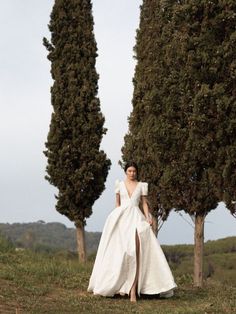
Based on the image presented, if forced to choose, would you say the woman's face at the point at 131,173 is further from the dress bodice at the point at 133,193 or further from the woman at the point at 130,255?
the dress bodice at the point at 133,193

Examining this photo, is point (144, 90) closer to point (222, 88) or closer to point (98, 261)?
point (222, 88)

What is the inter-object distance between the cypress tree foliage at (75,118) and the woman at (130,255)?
14.8m

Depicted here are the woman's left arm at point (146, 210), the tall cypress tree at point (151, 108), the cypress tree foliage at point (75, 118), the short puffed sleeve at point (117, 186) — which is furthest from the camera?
the cypress tree foliage at point (75, 118)

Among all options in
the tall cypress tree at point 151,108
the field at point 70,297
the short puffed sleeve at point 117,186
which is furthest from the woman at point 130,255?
the tall cypress tree at point 151,108

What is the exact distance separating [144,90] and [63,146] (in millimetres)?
4549

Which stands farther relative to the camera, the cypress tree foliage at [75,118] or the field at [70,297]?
the cypress tree foliage at [75,118]

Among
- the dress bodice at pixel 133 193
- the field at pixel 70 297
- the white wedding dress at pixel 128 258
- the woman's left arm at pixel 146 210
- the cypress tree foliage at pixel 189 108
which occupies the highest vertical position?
the cypress tree foliage at pixel 189 108

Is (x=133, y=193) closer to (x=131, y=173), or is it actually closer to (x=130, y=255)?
(x=131, y=173)

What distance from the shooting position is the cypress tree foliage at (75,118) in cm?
2566

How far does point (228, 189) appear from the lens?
1775 centimetres

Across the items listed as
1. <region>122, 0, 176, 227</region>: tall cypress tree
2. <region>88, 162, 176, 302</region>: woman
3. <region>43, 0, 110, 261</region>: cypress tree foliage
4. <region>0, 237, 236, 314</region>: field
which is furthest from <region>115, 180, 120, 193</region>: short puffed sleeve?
<region>43, 0, 110, 261</region>: cypress tree foliage

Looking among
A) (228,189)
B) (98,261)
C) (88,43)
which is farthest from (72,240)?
(98,261)

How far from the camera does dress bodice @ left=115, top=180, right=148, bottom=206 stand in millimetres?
10633

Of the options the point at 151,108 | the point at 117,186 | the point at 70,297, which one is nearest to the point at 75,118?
the point at 151,108
